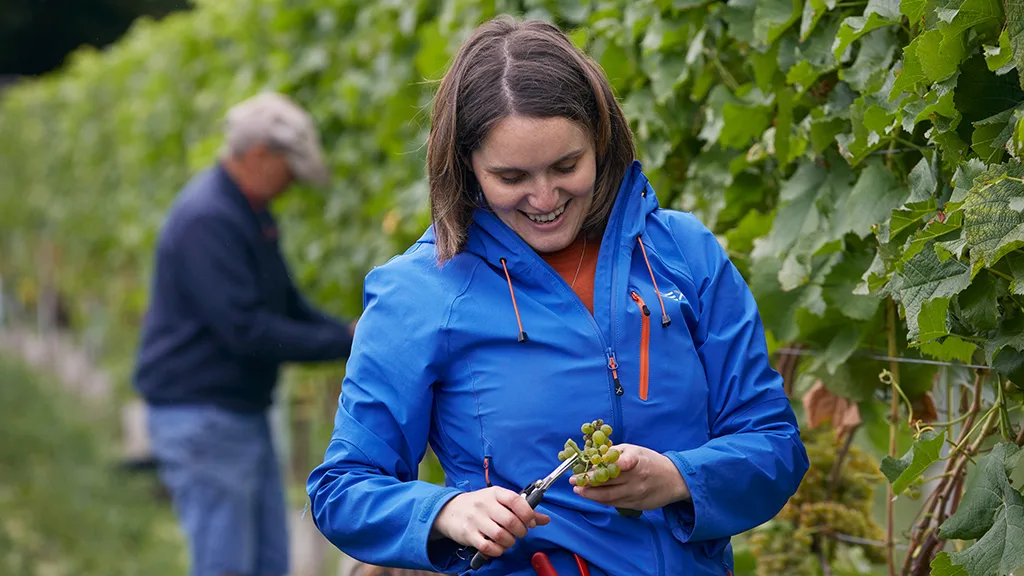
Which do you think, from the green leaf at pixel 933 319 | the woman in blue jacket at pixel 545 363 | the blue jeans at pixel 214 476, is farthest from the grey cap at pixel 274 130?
the green leaf at pixel 933 319

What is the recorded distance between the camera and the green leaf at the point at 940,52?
189 cm

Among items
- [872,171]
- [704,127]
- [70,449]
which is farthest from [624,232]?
[70,449]

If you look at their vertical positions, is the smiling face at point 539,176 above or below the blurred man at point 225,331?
above

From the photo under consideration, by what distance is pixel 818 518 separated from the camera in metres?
2.86

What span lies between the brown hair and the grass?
4788 mm

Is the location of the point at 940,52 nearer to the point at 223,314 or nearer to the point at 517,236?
the point at 517,236

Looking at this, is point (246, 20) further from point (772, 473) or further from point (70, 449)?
point (772, 473)

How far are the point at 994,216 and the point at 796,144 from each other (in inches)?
35.6

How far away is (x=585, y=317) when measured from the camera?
6.38ft

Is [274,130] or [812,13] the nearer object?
[812,13]

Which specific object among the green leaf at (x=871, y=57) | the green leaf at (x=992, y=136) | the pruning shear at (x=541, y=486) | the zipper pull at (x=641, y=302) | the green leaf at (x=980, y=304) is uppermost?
the green leaf at (x=871, y=57)

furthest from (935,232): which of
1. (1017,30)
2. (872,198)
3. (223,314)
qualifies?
(223,314)

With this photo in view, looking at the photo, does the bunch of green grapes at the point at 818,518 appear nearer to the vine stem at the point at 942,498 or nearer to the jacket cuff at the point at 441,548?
the vine stem at the point at 942,498

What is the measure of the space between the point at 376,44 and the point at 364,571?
2.89 metres
